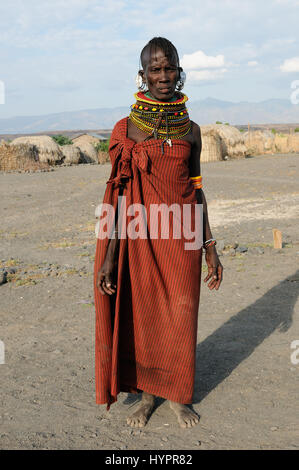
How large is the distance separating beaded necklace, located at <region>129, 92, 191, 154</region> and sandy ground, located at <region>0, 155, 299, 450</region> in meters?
1.56

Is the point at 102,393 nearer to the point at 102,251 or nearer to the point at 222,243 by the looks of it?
the point at 102,251

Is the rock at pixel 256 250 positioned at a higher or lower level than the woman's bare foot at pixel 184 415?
higher

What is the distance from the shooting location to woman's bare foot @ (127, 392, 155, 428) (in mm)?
2836

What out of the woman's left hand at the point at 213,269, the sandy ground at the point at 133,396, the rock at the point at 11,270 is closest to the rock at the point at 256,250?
the sandy ground at the point at 133,396

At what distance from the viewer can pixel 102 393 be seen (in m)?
2.79

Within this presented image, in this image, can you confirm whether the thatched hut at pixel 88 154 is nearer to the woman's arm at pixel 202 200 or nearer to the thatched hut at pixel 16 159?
the thatched hut at pixel 16 159

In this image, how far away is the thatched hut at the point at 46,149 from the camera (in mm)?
19125

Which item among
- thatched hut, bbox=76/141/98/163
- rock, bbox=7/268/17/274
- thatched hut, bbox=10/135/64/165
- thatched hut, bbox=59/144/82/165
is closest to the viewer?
rock, bbox=7/268/17/274

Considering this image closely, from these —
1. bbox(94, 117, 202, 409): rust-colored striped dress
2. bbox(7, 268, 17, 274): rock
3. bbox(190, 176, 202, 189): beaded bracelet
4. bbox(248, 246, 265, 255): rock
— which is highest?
bbox(190, 176, 202, 189): beaded bracelet

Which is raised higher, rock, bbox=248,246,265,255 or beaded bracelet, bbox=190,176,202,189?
beaded bracelet, bbox=190,176,202,189

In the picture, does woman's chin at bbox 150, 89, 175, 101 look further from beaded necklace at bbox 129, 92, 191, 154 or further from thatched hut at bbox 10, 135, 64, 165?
thatched hut at bbox 10, 135, 64, 165

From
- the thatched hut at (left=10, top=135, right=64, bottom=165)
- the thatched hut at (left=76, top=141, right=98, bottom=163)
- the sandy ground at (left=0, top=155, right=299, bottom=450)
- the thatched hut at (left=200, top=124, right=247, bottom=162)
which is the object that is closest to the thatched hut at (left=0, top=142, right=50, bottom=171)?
the thatched hut at (left=10, top=135, right=64, bottom=165)

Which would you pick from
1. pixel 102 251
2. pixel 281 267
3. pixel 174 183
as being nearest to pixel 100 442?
pixel 102 251

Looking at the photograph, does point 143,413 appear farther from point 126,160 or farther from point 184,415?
point 126,160
